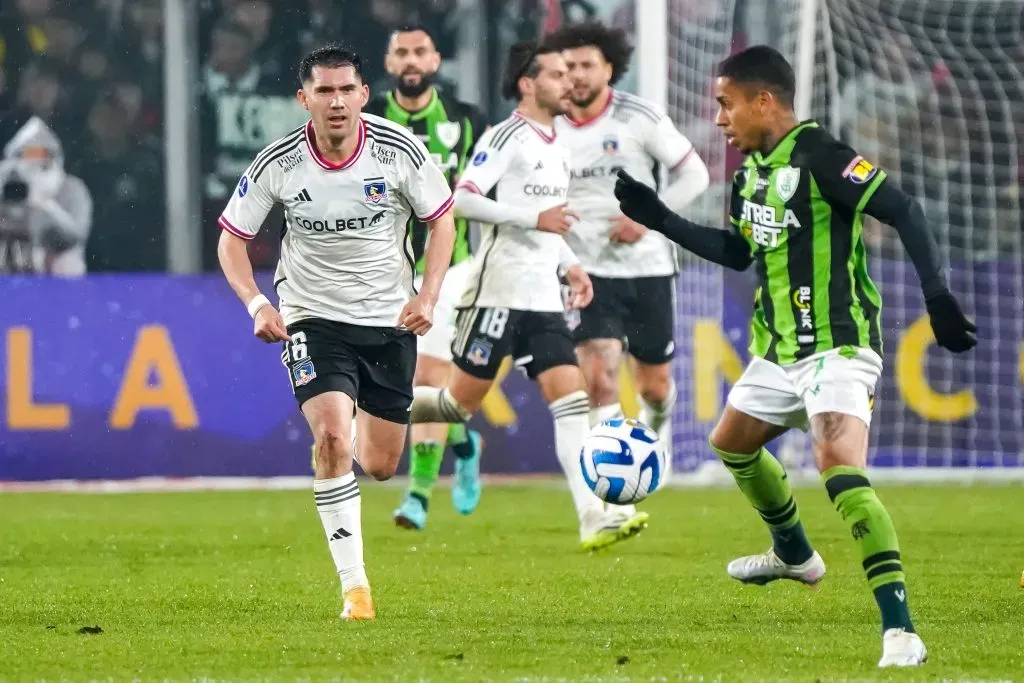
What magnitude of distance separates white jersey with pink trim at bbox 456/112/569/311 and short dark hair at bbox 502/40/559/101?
0.88ft

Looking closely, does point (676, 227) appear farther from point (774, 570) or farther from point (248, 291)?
point (248, 291)

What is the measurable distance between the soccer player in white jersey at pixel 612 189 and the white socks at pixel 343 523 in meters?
3.31

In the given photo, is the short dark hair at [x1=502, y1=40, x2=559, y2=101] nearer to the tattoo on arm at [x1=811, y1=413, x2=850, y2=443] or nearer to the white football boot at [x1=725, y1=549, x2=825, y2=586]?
the white football boot at [x1=725, y1=549, x2=825, y2=586]

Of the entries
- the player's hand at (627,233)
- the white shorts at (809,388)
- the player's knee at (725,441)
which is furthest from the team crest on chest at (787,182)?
the player's hand at (627,233)

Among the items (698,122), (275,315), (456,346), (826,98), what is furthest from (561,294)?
(826,98)

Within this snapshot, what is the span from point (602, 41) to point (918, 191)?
14.8 ft

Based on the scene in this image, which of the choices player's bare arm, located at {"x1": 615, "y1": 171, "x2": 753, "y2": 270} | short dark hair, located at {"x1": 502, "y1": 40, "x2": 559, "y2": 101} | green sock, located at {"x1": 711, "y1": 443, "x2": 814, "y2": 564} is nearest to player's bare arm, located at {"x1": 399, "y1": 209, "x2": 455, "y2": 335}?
player's bare arm, located at {"x1": 615, "y1": 171, "x2": 753, "y2": 270}

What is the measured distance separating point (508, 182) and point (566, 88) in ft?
1.70

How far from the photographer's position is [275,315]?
6.41 meters

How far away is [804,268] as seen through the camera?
20.4 ft

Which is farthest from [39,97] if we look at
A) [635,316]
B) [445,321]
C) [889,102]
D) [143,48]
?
[889,102]

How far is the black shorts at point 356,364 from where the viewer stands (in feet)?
21.8

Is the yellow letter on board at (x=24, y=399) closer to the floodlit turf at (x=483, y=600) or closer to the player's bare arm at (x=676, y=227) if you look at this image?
the floodlit turf at (x=483, y=600)

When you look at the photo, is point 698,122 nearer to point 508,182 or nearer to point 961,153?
point 961,153
